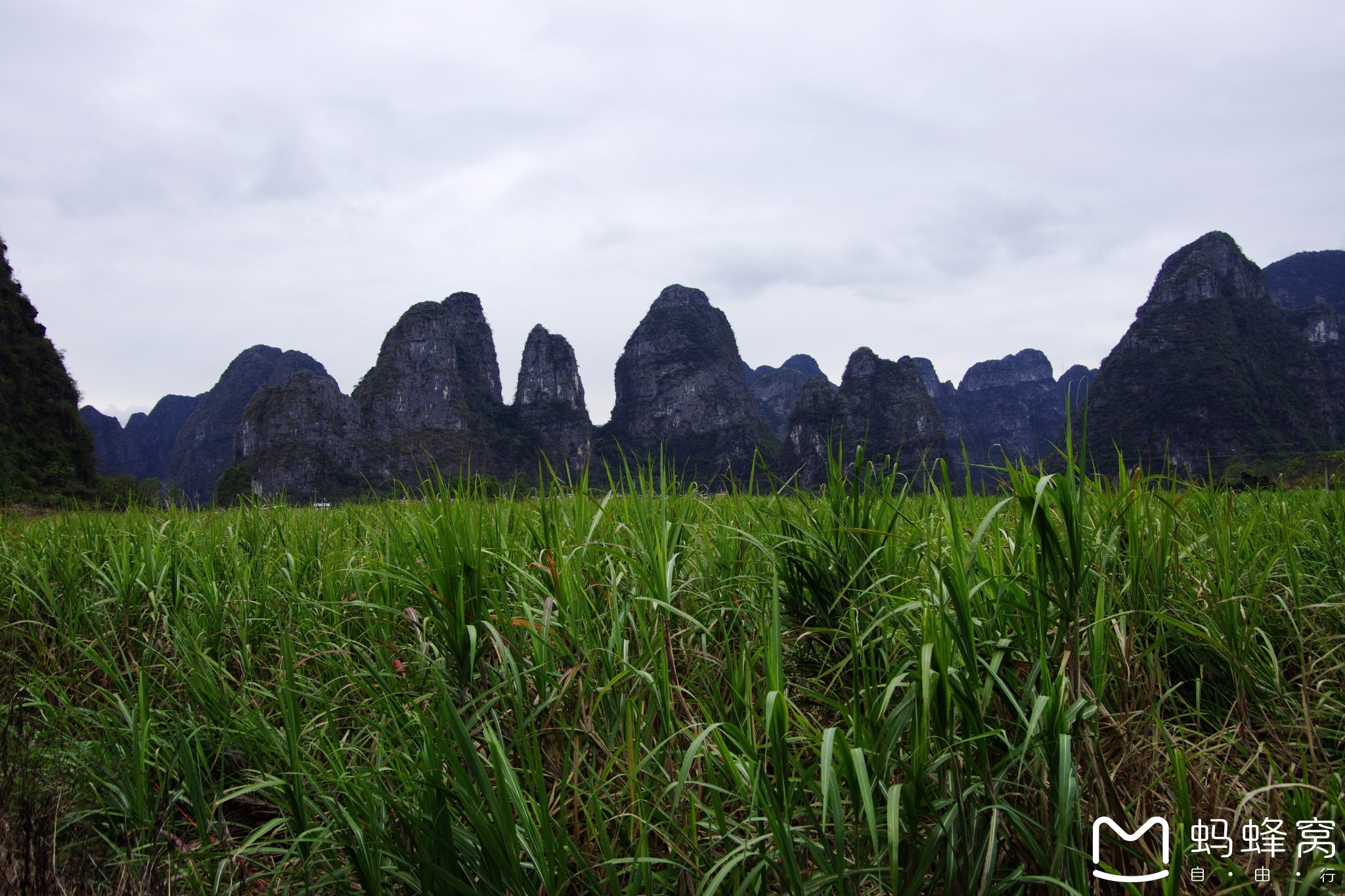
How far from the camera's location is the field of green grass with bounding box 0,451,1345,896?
5.61 ft

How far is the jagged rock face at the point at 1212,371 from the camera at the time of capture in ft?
217

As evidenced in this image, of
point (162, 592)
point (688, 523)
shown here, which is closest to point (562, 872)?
point (688, 523)

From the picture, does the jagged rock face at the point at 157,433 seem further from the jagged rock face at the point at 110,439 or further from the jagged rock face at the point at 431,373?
the jagged rock face at the point at 431,373

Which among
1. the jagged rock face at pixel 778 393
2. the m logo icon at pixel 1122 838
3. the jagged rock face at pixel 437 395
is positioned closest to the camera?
the m logo icon at pixel 1122 838

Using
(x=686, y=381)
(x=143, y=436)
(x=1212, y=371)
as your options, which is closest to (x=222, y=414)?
(x=143, y=436)

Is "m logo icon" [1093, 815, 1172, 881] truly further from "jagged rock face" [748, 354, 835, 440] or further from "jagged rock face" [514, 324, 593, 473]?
"jagged rock face" [748, 354, 835, 440]

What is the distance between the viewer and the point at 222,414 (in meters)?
131

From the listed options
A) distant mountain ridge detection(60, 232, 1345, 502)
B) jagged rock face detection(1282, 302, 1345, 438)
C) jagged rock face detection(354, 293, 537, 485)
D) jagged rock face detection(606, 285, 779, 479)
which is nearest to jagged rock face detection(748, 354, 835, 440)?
distant mountain ridge detection(60, 232, 1345, 502)

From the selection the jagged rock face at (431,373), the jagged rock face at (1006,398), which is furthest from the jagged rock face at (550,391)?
the jagged rock face at (1006,398)

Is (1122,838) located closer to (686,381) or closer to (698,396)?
(698,396)

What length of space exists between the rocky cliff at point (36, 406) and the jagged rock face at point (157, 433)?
385 ft

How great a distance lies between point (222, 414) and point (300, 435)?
208 feet

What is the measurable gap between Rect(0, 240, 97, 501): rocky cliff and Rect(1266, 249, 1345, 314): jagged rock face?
173m

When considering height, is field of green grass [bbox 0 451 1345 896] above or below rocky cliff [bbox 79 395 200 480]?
below
